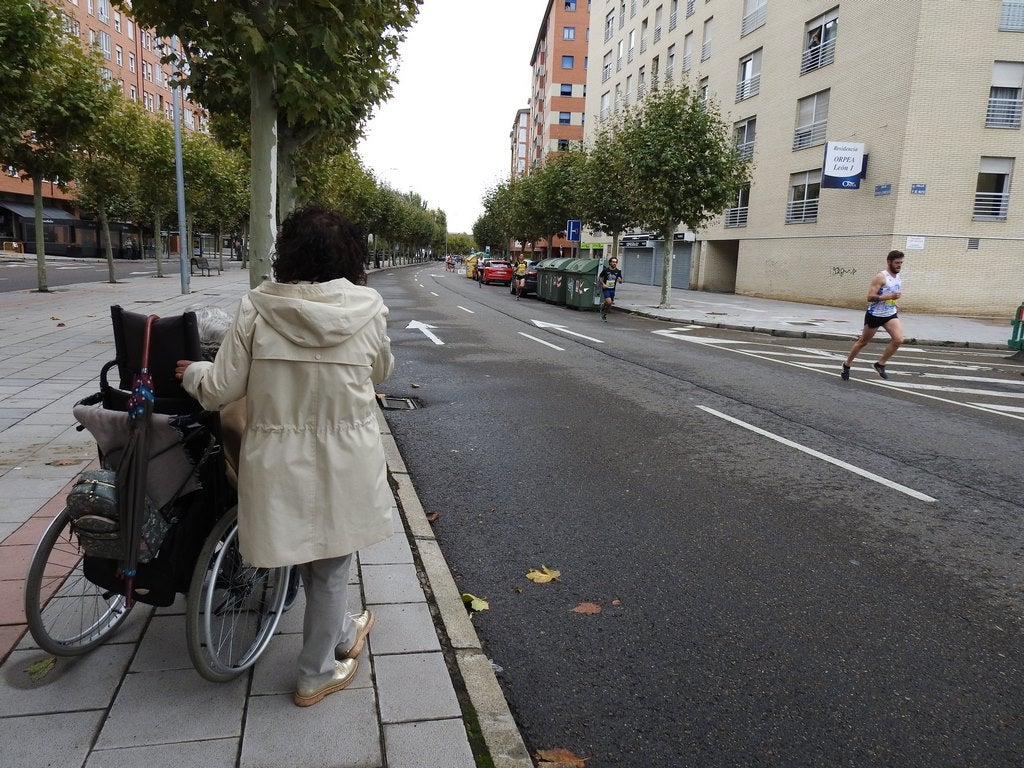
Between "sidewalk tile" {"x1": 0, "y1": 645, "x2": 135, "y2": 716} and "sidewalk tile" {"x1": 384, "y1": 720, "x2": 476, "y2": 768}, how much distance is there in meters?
1.02

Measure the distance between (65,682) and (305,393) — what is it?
4.62 feet

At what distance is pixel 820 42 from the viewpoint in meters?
27.5

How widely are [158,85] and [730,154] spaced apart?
2447 inches

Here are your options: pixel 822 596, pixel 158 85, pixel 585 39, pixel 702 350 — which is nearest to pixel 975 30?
pixel 702 350

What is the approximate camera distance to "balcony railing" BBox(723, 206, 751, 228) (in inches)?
1288

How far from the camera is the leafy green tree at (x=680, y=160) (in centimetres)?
2223

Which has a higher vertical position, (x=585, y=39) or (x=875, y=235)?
(x=585, y=39)

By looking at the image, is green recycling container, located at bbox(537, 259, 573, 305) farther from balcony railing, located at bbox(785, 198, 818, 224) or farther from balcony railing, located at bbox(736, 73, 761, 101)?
balcony railing, located at bbox(736, 73, 761, 101)

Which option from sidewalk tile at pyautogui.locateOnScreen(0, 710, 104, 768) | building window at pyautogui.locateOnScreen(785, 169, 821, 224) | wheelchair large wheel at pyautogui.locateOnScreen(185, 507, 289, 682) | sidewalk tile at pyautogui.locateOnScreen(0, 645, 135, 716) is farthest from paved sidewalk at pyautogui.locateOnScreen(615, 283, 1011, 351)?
sidewalk tile at pyautogui.locateOnScreen(0, 710, 104, 768)

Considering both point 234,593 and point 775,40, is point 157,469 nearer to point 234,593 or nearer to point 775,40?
point 234,593

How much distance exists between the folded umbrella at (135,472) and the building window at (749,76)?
33.9m

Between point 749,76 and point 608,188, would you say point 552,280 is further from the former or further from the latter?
point 749,76

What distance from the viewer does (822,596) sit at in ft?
11.9

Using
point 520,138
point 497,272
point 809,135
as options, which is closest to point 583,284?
point 809,135
